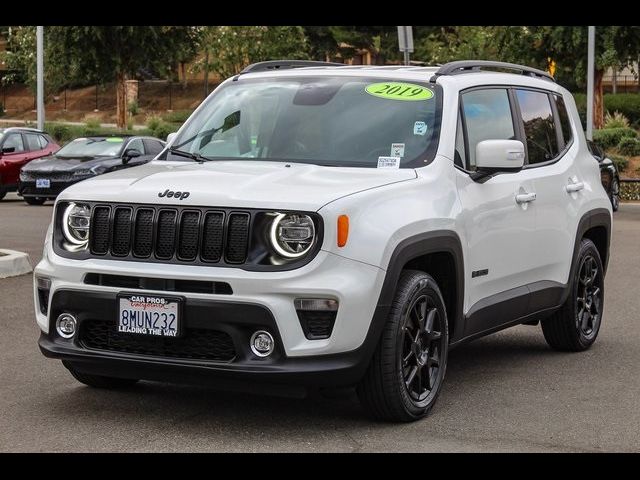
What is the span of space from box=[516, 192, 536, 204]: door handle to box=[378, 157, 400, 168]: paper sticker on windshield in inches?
42.6

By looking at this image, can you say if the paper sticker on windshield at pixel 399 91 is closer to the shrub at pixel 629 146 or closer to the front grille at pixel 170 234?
the front grille at pixel 170 234

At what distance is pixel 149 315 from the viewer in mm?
6262

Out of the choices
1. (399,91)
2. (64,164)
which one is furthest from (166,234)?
(64,164)

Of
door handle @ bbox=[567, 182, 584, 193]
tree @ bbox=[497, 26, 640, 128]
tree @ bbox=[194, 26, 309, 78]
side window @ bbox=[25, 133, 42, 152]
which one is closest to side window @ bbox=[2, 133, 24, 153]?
side window @ bbox=[25, 133, 42, 152]

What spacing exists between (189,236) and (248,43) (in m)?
49.0

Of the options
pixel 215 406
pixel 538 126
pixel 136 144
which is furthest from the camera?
pixel 136 144

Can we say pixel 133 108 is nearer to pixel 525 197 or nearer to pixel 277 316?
pixel 525 197

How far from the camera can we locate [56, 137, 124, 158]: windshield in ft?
84.6
